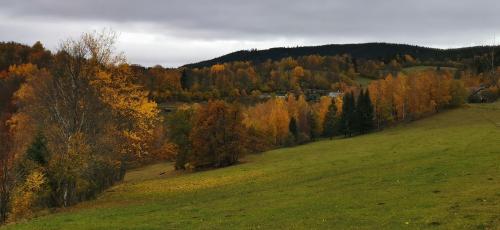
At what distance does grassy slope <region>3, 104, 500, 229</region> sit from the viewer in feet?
73.5

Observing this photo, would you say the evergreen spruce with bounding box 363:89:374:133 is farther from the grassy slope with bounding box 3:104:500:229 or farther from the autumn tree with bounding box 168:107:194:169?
the grassy slope with bounding box 3:104:500:229

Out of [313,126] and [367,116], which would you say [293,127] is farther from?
[367,116]

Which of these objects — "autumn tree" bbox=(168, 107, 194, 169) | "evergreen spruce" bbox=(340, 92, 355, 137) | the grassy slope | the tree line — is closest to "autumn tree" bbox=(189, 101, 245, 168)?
"autumn tree" bbox=(168, 107, 194, 169)

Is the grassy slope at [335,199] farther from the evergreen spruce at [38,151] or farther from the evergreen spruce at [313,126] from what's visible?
the evergreen spruce at [313,126]

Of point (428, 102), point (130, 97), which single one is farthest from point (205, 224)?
point (428, 102)

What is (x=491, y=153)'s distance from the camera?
4303 cm

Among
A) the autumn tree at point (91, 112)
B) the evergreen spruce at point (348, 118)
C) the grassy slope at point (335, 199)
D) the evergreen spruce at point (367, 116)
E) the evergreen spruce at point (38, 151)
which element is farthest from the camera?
the evergreen spruce at point (348, 118)

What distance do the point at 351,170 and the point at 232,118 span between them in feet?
117

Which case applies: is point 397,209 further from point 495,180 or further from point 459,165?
point 459,165

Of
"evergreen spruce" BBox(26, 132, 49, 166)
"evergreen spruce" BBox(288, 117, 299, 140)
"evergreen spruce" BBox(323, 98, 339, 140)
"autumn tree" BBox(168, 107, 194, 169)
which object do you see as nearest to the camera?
"evergreen spruce" BBox(26, 132, 49, 166)

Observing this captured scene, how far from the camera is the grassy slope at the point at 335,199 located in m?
22.4

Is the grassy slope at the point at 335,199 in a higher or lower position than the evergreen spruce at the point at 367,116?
higher

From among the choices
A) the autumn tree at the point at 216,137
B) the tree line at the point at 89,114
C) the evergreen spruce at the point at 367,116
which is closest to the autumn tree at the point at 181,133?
the autumn tree at the point at 216,137

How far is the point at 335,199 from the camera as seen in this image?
29.0 metres
